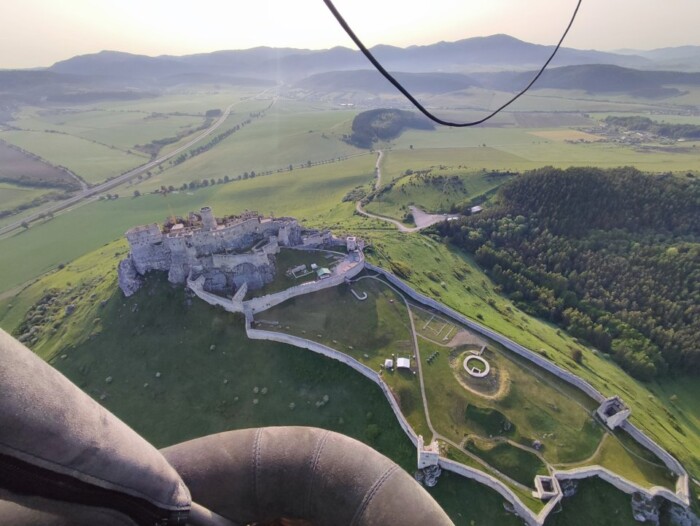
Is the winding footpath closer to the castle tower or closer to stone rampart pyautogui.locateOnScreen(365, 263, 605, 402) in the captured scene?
stone rampart pyautogui.locateOnScreen(365, 263, 605, 402)

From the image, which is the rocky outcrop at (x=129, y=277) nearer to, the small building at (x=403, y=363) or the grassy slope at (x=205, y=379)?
the grassy slope at (x=205, y=379)

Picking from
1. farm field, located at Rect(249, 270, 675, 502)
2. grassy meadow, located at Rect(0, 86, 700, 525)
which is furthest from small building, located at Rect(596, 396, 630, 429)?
grassy meadow, located at Rect(0, 86, 700, 525)

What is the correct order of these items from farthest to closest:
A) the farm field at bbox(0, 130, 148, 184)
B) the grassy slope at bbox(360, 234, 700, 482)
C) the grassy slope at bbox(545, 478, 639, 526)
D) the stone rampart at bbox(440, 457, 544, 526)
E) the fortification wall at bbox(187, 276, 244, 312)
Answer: the farm field at bbox(0, 130, 148, 184), the fortification wall at bbox(187, 276, 244, 312), the grassy slope at bbox(360, 234, 700, 482), the grassy slope at bbox(545, 478, 639, 526), the stone rampart at bbox(440, 457, 544, 526)

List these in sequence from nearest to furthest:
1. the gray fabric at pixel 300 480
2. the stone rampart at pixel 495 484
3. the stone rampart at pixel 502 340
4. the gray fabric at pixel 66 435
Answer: the gray fabric at pixel 66 435 < the gray fabric at pixel 300 480 < the stone rampart at pixel 495 484 < the stone rampart at pixel 502 340

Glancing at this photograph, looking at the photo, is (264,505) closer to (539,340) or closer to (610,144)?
(539,340)

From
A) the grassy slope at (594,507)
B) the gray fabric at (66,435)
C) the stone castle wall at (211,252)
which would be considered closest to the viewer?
the gray fabric at (66,435)

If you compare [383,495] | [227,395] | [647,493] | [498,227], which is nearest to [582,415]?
[647,493]

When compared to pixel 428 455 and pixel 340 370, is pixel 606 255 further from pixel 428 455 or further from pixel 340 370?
pixel 428 455

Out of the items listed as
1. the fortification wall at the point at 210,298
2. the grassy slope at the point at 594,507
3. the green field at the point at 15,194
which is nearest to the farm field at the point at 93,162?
the green field at the point at 15,194
